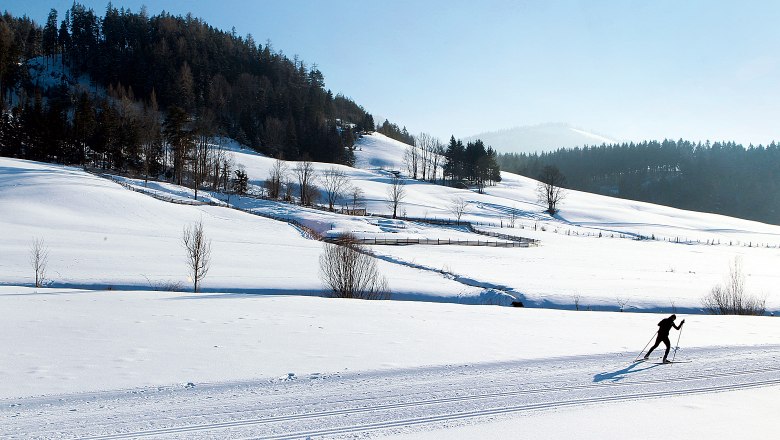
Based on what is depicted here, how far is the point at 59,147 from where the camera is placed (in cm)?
7794

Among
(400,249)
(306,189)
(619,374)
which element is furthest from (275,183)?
(619,374)

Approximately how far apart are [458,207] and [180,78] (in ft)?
312

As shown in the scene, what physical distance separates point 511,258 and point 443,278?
14396 millimetres

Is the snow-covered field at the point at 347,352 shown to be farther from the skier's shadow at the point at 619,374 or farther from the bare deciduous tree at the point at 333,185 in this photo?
the bare deciduous tree at the point at 333,185

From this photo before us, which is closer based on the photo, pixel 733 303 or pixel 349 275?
pixel 349 275

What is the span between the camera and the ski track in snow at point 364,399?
8.28 metres

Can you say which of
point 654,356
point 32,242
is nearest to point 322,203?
point 32,242

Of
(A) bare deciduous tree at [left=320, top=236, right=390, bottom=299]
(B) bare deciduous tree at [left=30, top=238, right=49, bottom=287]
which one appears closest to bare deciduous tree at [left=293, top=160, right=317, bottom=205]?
(B) bare deciduous tree at [left=30, top=238, right=49, bottom=287]

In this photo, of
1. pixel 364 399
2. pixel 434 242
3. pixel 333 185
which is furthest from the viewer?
pixel 333 185

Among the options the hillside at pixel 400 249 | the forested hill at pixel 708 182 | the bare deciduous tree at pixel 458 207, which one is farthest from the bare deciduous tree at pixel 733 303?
the forested hill at pixel 708 182

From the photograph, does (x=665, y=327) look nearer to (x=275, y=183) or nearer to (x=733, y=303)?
(x=733, y=303)

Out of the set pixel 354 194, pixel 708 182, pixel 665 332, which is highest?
pixel 708 182

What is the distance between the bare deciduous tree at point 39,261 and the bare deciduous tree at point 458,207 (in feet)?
176

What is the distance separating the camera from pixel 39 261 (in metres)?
29.3
